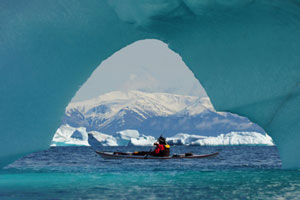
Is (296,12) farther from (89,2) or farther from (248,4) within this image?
(89,2)

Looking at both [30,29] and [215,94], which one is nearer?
[30,29]

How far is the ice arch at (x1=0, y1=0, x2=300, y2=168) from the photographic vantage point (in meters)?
12.6

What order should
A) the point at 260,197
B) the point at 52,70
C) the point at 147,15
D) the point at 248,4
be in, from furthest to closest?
the point at 52,70, the point at 147,15, the point at 248,4, the point at 260,197

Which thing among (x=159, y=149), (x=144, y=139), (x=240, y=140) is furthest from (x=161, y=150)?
(x=240, y=140)

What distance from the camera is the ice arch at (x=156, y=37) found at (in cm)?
1255

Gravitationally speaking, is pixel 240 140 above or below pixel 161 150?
above

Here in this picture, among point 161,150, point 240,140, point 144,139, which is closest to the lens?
point 161,150

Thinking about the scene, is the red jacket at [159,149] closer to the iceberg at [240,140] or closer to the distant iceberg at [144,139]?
the distant iceberg at [144,139]

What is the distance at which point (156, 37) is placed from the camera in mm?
14828

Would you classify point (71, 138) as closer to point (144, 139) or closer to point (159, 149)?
point (144, 139)

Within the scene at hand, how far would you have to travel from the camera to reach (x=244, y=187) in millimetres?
13234

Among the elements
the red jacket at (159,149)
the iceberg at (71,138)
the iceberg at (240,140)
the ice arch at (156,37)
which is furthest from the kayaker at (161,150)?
the iceberg at (240,140)

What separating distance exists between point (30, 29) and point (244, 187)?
814cm

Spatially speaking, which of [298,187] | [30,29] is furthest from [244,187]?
[30,29]
